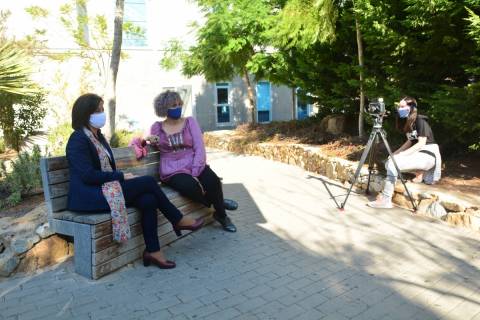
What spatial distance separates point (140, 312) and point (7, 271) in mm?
1531

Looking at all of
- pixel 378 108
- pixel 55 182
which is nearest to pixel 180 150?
pixel 55 182

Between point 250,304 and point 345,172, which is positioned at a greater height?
point 345,172

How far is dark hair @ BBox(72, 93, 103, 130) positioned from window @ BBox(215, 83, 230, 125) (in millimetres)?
16133

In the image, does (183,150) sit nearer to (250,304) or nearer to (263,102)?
(250,304)

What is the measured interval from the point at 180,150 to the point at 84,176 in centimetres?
136

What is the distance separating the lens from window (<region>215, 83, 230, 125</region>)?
19.8 metres

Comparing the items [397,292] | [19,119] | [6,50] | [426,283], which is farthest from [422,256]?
[19,119]

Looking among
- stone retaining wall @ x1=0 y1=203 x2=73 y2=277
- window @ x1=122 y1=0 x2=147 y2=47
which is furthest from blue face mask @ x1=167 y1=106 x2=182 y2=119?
window @ x1=122 y1=0 x2=147 y2=47

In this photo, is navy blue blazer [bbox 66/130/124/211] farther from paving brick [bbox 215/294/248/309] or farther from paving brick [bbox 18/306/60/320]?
paving brick [bbox 215/294/248/309]

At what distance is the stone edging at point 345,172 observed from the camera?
4.81 meters

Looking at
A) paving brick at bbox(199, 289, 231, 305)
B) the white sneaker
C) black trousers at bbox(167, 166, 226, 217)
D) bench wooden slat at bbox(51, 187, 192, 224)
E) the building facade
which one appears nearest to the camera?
paving brick at bbox(199, 289, 231, 305)

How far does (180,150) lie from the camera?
4738 millimetres

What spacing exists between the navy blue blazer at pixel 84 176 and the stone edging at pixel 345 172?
12.7 feet

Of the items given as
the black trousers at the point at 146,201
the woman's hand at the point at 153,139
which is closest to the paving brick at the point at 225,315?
the black trousers at the point at 146,201
